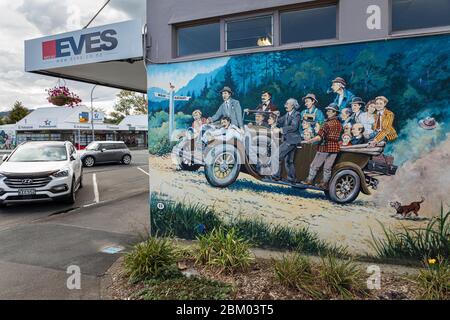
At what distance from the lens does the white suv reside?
7.68 meters

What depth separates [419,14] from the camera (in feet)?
13.2

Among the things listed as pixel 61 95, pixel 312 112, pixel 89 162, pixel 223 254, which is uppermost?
pixel 61 95

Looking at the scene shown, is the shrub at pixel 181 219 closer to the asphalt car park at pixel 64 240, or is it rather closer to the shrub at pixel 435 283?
the asphalt car park at pixel 64 240

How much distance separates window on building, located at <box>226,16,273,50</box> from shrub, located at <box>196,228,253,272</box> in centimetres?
292

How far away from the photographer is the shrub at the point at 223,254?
401 centimetres

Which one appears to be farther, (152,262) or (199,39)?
(199,39)

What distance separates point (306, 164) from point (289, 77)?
1324 mm

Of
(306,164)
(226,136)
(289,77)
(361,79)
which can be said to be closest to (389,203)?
(306,164)

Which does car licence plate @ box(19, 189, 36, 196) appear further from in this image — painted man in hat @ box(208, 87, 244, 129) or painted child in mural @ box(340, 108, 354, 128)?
painted child in mural @ box(340, 108, 354, 128)

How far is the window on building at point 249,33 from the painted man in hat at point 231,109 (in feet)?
2.42

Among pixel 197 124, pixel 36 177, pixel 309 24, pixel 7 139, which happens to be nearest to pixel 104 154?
pixel 36 177

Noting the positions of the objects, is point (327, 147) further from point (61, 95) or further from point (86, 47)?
point (61, 95)

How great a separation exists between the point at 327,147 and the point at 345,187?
0.63 meters

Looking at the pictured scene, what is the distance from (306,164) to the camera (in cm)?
468
